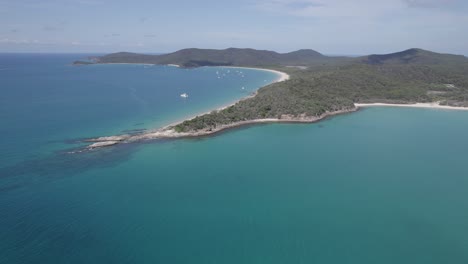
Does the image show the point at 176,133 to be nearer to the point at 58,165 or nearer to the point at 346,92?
the point at 58,165

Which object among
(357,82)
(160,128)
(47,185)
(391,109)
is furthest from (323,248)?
(357,82)

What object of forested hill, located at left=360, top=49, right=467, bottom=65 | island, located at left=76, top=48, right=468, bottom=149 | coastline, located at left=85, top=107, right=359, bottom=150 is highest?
forested hill, located at left=360, top=49, right=467, bottom=65

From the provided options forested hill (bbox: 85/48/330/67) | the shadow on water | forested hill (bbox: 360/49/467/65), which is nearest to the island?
forested hill (bbox: 360/49/467/65)

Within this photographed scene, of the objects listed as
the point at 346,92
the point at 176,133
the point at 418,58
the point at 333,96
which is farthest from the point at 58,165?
the point at 418,58

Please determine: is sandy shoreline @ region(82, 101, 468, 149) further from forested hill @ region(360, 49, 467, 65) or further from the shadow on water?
forested hill @ region(360, 49, 467, 65)

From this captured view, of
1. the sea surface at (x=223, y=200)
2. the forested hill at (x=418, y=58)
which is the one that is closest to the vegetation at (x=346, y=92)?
the forested hill at (x=418, y=58)

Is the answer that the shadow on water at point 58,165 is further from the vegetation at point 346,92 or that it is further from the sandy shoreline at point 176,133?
the vegetation at point 346,92
